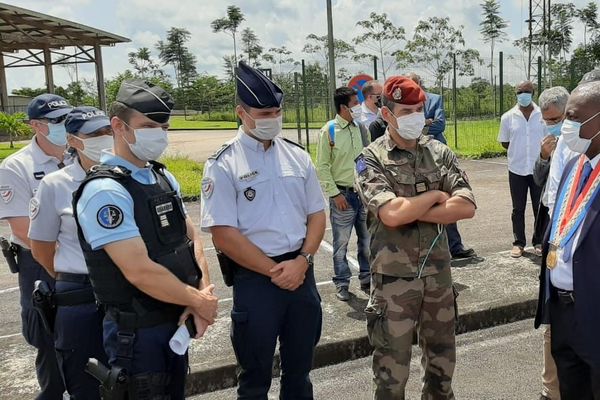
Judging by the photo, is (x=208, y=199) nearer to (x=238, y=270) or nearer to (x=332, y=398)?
(x=238, y=270)

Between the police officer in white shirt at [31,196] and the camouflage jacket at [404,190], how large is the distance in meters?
1.76

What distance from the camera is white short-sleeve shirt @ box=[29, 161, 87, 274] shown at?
2.71 m

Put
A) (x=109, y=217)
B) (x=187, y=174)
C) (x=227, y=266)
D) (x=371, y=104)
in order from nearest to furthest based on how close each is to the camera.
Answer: (x=109, y=217) < (x=227, y=266) < (x=371, y=104) < (x=187, y=174)

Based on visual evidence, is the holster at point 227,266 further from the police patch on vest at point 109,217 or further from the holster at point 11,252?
the holster at point 11,252

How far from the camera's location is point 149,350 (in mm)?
2250

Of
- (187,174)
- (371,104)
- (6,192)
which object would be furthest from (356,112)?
(187,174)

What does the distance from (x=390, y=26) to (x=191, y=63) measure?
5248 cm

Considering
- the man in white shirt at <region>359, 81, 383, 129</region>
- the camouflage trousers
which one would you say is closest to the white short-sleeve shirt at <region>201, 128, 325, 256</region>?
the camouflage trousers

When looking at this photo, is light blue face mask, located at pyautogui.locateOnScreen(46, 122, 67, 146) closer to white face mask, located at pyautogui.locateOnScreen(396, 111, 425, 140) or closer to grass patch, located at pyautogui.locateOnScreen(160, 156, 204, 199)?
white face mask, located at pyautogui.locateOnScreen(396, 111, 425, 140)

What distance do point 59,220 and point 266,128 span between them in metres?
1.12

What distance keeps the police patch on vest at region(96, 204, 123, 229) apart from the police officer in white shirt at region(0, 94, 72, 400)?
1.10m

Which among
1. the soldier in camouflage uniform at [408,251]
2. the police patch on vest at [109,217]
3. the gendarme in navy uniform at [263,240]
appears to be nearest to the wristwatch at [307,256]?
the gendarme in navy uniform at [263,240]

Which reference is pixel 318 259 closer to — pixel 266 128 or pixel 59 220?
pixel 266 128

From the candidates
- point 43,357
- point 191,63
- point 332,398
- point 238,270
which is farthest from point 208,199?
point 191,63
